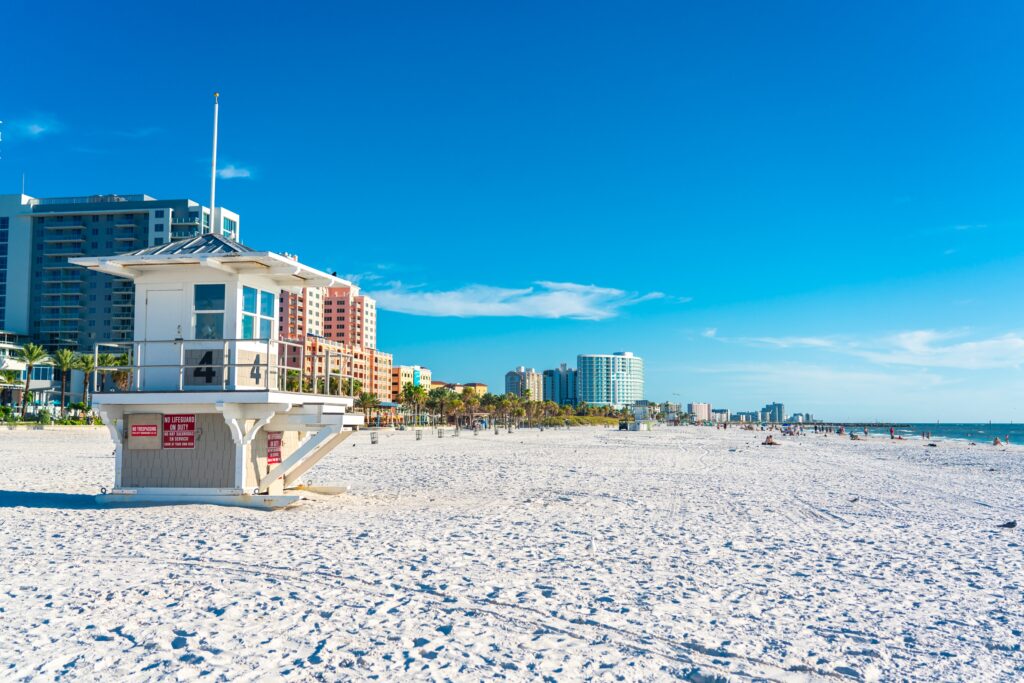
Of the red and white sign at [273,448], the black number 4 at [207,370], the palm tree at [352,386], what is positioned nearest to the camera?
the black number 4 at [207,370]

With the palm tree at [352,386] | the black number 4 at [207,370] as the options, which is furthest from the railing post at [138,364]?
the palm tree at [352,386]

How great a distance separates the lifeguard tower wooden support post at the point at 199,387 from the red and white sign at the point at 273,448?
274mm

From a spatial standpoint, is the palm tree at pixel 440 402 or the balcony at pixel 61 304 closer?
the balcony at pixel 61 304

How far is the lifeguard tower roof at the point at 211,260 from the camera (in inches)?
463

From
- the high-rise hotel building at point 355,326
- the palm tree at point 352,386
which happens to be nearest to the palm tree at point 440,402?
the palm tree at point 352,386

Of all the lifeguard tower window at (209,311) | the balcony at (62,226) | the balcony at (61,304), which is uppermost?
the balcony at (62,226)

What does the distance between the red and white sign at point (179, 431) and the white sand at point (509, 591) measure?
1062 millimetres

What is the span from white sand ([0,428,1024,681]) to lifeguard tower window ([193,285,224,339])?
9.25ft

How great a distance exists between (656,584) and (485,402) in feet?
423

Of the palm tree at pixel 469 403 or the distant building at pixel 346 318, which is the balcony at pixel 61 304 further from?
the palm tree at pixel 469 403

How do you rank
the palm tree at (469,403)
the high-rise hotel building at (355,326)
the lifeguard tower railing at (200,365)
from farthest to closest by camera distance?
the high-rise hotel building at (355,326)
the palm tree at (469,403)
the lifeguard tower railing at (200,365)

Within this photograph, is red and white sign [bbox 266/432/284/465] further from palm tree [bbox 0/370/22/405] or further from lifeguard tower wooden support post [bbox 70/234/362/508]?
palm tree [bbox 0/370/22/405]

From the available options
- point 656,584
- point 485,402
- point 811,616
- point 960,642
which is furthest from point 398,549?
point 485,402

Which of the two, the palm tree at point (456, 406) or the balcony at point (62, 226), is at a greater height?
the balcony at point (62, 226)
